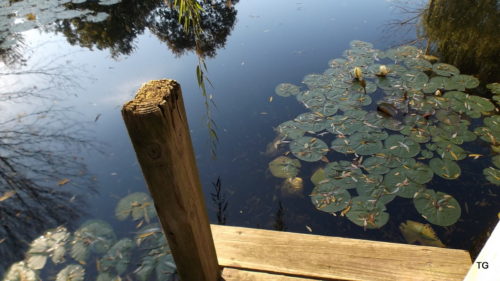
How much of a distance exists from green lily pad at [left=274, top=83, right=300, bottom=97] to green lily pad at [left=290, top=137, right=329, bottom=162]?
0.81m

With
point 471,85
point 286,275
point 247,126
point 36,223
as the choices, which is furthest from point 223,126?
point 471,85

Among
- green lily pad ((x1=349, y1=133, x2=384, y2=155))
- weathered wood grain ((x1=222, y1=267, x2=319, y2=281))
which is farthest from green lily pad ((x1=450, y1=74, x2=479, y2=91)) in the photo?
weathered wood grain ((x1=222, y1=267, x2=319, y2=281))

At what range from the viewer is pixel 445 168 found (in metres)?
2.19

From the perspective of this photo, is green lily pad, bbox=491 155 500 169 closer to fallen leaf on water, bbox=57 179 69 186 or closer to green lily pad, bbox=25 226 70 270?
green lily pad, bbox=25 226 70 270

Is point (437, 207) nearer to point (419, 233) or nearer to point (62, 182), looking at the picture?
point (419, 233)

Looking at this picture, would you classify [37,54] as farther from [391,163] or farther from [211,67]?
[391,163]

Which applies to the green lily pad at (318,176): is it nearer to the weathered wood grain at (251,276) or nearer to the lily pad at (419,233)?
the lily pad at (419,233)

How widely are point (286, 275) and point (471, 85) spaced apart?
286 cm

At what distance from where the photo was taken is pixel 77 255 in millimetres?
1961

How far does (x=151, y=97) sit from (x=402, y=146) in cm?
224

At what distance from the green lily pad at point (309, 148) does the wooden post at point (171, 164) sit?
5.21ft

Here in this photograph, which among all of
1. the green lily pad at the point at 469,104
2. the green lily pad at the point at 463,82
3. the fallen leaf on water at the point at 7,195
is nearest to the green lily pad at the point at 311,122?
the green lily pad at the point at 469,104

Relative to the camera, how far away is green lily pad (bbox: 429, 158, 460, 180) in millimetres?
2156

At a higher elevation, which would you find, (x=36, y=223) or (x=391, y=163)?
(x=391, y=163)
